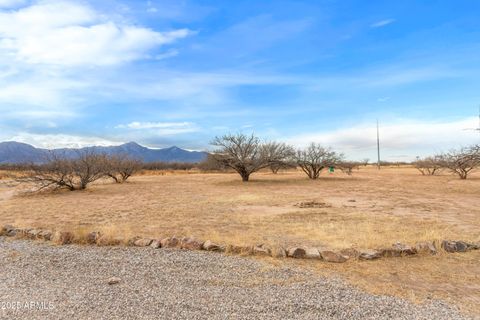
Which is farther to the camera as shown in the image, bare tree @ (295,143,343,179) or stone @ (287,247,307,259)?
bare tree @ (295,143,343,179)

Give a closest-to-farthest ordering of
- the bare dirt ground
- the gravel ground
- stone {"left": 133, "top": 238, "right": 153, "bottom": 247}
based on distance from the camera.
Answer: the gravel ground
the bare dirt ground
stone {"left": 133, "top": 238, "right": 153, "bottom": 247}

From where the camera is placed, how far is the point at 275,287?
505 centimetres

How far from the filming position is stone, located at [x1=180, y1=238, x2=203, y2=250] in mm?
7246

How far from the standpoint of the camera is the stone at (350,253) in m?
6.49

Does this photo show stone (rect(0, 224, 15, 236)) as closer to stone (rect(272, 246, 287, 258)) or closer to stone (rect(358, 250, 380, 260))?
stone (rect(272, 246, 287, 258))

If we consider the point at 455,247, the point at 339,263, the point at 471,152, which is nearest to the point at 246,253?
the point at 339,263

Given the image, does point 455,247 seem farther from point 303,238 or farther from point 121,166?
point 121,166

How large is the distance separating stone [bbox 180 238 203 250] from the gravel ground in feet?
1.38

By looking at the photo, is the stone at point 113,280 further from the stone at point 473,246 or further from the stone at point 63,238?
the stone at point 473,246

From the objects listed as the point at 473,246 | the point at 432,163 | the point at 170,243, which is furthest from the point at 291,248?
the point at 432,163

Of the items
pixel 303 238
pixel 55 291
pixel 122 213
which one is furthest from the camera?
pixel 122 213

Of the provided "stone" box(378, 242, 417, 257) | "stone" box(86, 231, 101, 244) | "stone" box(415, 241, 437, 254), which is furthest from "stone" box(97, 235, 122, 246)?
"stone" box(415, 241, 437, 254)

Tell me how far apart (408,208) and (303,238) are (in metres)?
7.18

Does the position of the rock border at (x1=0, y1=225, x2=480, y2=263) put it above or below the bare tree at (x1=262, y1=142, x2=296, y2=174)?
below
